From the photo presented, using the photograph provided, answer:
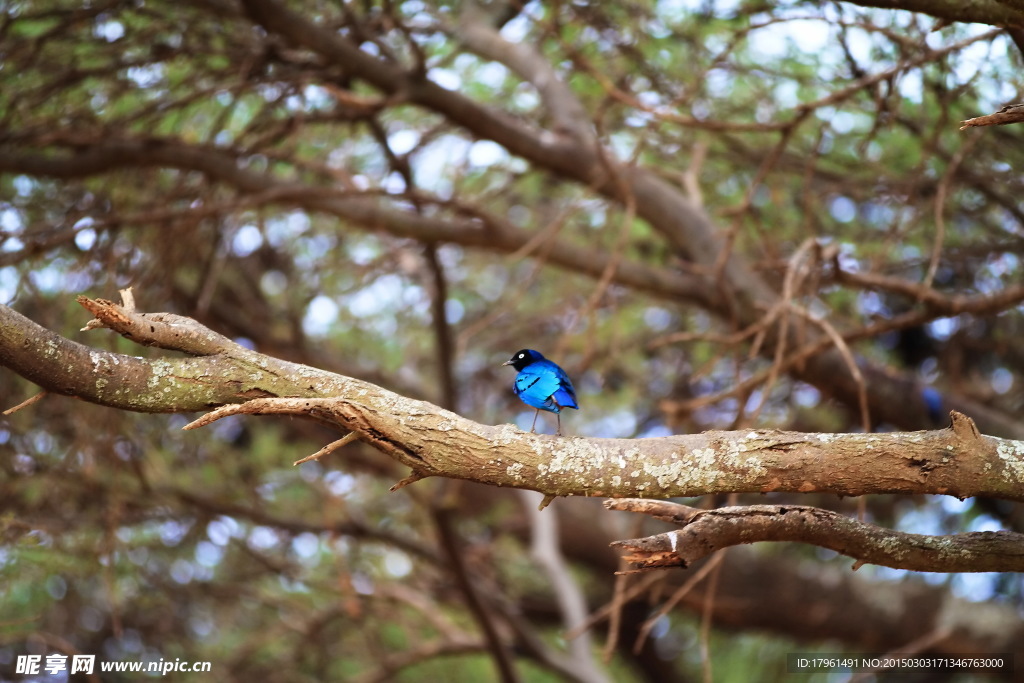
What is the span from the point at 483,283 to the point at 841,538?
6998 mm

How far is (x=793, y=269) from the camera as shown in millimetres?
4152

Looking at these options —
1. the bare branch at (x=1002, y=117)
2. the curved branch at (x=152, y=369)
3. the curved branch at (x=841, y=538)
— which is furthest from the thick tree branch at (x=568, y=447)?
the bare branch at (x=1002, y=117)

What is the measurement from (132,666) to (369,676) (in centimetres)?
177

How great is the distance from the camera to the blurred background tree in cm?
541

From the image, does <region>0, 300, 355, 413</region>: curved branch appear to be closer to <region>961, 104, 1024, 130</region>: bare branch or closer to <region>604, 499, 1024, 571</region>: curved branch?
<region>604, 499, 1024, 571</region>: curved branch

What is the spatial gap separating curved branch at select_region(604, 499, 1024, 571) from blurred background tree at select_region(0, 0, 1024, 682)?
1.06 metres

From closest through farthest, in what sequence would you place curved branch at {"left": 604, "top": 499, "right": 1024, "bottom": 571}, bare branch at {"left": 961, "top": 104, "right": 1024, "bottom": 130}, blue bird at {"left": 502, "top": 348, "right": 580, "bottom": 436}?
bare branch at {"left": 961, "top": 104, "right": 1024, "bottom": 130}, curved branch at {"left": 604, "top": 499, "right": 1024, "bottom": 571}, blue bird at {"left": 502, "top": 348, "right": 580, "bottom": 436}

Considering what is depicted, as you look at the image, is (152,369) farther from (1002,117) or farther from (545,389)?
(1002,117)

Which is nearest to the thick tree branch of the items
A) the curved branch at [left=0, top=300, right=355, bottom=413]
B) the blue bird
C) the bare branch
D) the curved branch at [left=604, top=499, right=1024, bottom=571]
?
the curved branch at [left=0, top=300, right=355, bottom=413]

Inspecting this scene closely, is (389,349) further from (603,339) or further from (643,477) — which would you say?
(643,477)

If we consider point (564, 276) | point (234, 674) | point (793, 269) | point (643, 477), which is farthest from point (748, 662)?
point (643, 477)

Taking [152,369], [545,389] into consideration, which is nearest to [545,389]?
[545,389]

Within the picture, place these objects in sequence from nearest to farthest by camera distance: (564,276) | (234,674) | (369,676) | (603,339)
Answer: (369,676), (234,674), (603,339), (564,276)

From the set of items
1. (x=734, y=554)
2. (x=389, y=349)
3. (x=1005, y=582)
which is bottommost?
(x=389, y=349)
